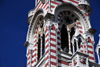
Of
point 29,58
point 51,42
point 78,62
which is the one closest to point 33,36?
point 29,58

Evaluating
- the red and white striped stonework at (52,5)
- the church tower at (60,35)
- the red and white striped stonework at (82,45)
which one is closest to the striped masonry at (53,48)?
the church tower at (60,35)

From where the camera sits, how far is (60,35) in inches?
1304

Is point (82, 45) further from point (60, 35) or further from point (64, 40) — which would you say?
point (64, 40)

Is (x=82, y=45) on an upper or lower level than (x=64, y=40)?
lower

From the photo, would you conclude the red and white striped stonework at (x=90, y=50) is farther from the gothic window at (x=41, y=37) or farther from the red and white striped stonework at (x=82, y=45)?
the gothic window at (x=41, y=37)

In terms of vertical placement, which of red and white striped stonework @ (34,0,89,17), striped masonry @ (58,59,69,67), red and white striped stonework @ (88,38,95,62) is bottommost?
striped masonry @ (58,59,69,67)

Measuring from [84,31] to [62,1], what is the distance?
131 inches

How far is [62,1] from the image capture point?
34719mm

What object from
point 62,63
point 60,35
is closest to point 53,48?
point 62,63

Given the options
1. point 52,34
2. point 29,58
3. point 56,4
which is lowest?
point 29,58

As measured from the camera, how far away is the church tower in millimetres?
30938

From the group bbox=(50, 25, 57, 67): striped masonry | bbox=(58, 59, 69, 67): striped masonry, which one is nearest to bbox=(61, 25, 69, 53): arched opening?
bbox=(50, 25, 57, 67): striped masonry

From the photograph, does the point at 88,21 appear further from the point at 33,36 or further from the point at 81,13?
the point at 33,36

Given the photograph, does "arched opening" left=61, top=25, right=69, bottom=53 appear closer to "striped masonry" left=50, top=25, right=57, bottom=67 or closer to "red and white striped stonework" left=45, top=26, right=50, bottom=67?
"striped masonry" left=50, top=25, right=57, bottom=67
